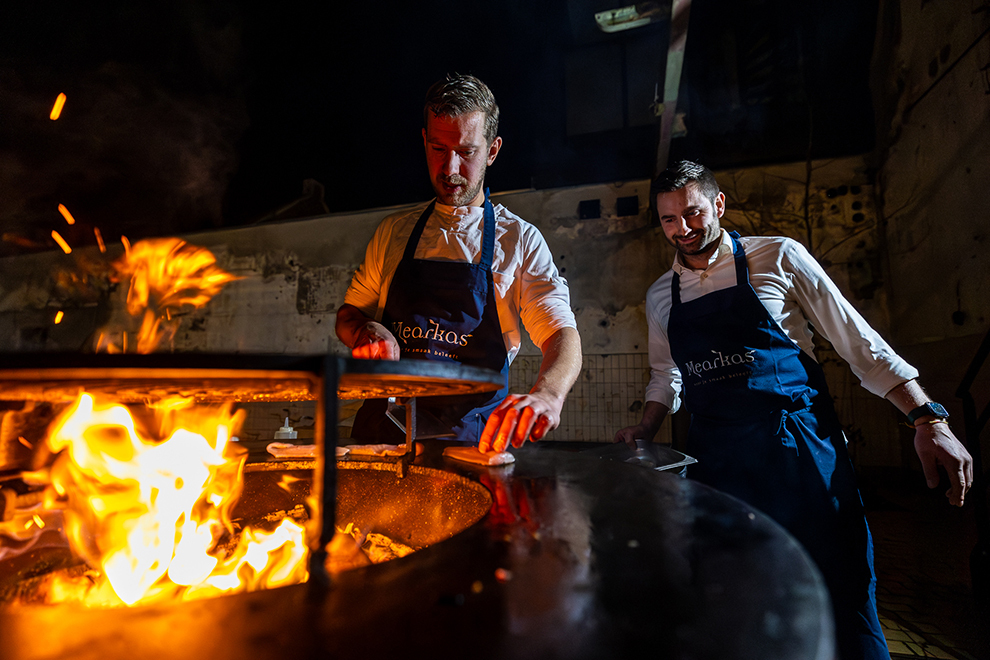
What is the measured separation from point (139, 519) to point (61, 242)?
7180 millimetres

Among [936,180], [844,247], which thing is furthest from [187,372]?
[844,247]

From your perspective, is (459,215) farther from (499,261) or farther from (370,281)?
(370,281)

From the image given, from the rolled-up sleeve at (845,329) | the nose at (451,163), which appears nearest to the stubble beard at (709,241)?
the rolled-up sleeve at (845,329)

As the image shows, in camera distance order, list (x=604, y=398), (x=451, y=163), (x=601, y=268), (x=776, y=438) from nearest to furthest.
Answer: (x=776, y=438)
(x=451, y=163)
(x=604, y=398)
(x=601, y=268)

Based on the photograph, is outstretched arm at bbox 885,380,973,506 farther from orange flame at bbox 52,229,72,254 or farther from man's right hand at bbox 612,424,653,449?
orange flame at bbox 52,229,72,254

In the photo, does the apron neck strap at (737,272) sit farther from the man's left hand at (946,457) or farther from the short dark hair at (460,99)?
the short dark hair at (460,99)

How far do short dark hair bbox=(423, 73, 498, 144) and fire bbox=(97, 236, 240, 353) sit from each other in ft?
15.2

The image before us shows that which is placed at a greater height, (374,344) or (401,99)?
(401,99)

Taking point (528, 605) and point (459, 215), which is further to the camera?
point (459, 215)

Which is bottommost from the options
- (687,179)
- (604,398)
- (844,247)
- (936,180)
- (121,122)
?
(604,398)

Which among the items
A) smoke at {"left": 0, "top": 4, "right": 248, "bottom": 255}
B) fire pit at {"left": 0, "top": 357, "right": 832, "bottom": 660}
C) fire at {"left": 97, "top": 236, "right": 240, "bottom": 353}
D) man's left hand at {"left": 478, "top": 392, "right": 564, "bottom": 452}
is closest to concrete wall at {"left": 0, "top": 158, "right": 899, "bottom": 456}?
fire at {"left": 97, "top": 236, "right": 240, "bottom": 353}

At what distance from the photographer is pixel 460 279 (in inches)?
60.1

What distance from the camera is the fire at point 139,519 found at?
2.62 feet

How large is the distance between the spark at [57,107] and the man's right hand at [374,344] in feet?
7.57
